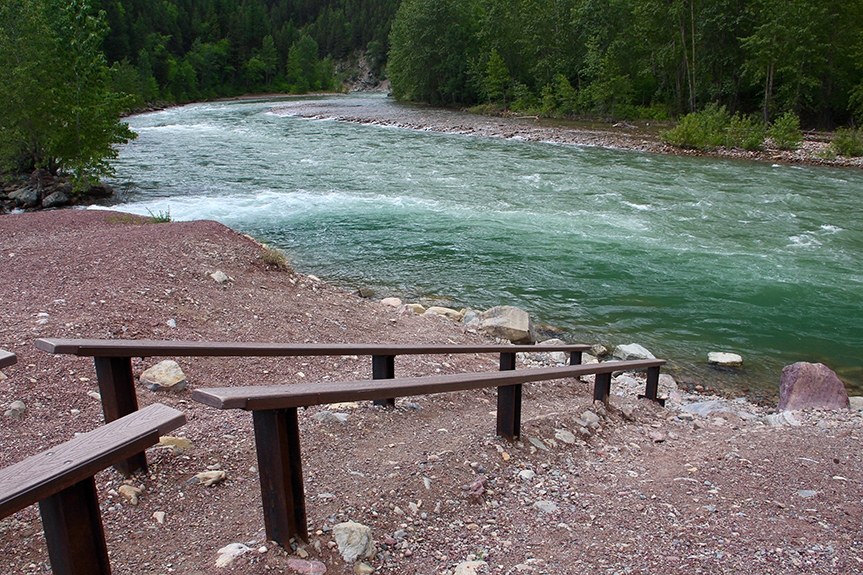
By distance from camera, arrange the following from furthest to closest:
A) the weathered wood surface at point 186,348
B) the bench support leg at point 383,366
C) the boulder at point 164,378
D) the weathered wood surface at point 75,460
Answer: the boulder at point 164,378 < the bench support leg at point 383,366 < the weathered wood surface at point 186,348 < the weathered wood surface at point 75,460

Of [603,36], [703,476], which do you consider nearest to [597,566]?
[703,476]

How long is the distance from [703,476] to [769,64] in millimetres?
38280

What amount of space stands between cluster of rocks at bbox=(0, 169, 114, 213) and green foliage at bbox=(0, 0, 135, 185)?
0.38 m

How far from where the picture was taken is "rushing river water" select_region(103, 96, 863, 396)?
9523mm

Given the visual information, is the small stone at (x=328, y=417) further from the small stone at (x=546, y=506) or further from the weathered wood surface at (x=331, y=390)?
the small stone at (x=546, y=506)

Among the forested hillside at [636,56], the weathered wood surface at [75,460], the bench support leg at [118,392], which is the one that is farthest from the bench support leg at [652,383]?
the forested hillside at [636,56]

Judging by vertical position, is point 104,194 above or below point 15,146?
below

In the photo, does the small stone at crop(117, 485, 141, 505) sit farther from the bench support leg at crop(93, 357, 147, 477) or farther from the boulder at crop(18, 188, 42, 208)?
the boulder at crop(18, 188, 42, 208)

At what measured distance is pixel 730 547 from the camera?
9.25 ft

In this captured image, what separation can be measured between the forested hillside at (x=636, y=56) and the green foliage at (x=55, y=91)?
109 ft

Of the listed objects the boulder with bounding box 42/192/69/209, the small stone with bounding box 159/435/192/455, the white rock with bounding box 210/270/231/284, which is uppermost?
the small stone with bounding box 159/435/192/455

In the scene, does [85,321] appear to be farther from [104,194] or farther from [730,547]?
[104,194]

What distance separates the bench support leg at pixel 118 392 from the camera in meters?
2.84

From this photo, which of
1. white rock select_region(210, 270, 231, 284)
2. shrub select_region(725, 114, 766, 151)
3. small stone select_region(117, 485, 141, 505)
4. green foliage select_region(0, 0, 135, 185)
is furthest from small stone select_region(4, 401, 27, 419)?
shrub select_region(725, 114, 766, 151)
